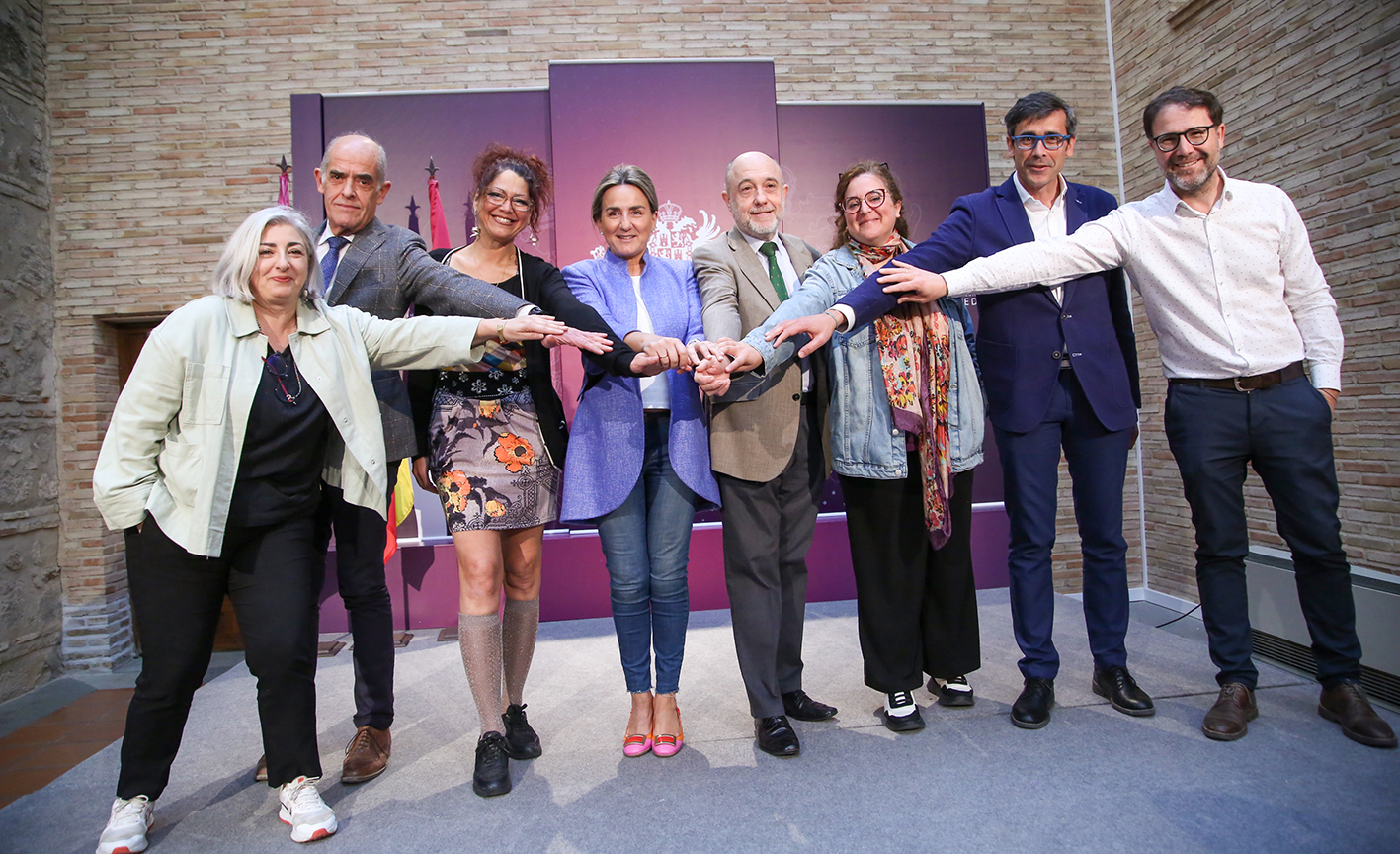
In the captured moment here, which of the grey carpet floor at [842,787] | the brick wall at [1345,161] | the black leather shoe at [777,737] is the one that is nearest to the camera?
the grey carpet floor at [842,787]

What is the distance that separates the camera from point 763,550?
2258 millimetres

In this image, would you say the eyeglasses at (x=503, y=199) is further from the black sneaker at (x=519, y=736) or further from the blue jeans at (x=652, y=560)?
the black sneaker at (x=519, y=736)

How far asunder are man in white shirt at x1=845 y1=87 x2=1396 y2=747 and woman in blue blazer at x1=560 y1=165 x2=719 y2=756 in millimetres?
782

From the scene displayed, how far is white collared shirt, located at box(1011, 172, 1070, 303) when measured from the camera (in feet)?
8.02

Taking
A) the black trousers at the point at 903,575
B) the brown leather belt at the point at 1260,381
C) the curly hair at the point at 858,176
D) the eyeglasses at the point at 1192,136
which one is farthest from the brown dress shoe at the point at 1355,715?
the curly hair at the point at 858,176

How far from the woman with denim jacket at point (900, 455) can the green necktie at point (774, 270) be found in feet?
0.29

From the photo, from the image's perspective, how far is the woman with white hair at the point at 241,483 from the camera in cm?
181

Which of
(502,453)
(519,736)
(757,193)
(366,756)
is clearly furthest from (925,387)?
(366,756)

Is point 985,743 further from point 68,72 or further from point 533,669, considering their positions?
point 68,72

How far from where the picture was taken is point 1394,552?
296cm

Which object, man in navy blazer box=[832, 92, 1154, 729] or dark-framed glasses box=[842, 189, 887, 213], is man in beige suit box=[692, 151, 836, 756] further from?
man in navy blazer box=[832, 92, 1154, 729]

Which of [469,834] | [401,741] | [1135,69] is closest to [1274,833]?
[469,834]

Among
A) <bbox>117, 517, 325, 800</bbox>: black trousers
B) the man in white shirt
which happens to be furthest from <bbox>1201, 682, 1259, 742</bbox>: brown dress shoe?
<bbox>117, 517, 325, 800</bbox>: black trousers

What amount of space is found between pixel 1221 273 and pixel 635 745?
2.44 meters
